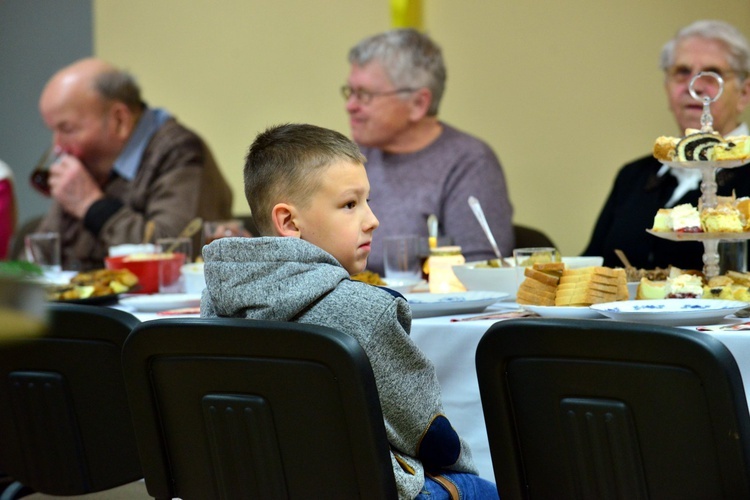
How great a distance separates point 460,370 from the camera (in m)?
1.69

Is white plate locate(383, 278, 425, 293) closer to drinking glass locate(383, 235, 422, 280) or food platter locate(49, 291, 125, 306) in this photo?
drinking glass locate(383, 235, 422, 280)

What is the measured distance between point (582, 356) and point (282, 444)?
0.38m

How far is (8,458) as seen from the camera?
1854 mm

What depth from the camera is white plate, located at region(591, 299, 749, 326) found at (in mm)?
1518

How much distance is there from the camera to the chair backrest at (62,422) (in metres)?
1.74

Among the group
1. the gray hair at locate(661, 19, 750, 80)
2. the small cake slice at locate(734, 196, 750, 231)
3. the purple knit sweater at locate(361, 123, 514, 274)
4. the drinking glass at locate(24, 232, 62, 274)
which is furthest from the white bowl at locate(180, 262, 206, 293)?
the gray hair at locate(661, 19, 750, 80)

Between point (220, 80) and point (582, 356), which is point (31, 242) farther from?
point (220, 80)

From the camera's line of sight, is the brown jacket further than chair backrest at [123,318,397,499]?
Yes

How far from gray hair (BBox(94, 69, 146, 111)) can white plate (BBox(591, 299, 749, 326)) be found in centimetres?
283

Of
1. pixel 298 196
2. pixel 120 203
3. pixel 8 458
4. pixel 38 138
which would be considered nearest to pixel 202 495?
pixel 298 196

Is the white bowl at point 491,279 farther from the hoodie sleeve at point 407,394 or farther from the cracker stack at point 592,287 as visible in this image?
the hoodie sleeve at point 407,394

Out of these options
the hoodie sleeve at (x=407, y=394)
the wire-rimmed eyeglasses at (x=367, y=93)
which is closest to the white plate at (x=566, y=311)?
the hoodie sleeve at (x=407, y=394)

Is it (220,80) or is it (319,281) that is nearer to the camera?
(319,281)

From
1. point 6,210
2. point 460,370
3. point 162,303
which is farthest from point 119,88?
point 6,210
